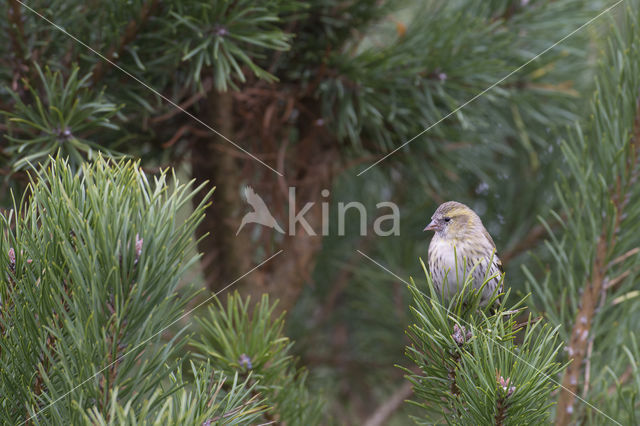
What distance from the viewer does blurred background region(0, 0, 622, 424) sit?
96 cm

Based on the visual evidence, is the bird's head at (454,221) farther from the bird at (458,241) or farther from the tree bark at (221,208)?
the tree bark at (221,208)

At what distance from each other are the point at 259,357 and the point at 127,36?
20.8 inches

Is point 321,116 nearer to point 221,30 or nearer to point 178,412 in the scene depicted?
point 221,30

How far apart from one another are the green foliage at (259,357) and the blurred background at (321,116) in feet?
0.29

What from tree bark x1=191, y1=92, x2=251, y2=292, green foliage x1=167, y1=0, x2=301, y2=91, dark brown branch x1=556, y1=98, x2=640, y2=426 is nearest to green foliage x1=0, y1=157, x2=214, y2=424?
green foliage x1=167, y1=0, x2=301, y2=91

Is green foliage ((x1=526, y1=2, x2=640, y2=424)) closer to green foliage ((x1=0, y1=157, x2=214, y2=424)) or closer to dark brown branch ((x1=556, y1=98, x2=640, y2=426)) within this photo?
dark brown branch ((x1=556, y1=98, x2=640, y2=426))

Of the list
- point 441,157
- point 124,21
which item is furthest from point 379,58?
point 124,21

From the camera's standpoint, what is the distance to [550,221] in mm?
1397

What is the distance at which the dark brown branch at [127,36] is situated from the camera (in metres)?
0.95

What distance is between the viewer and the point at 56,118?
0.90m

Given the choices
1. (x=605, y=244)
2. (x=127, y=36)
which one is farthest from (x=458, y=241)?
(x=127, y=36)

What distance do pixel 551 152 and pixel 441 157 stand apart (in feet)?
0.98

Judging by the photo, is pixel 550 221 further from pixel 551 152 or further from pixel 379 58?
pixel 379 58

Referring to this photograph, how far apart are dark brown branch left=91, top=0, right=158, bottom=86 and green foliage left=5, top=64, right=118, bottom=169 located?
0.13 ft
